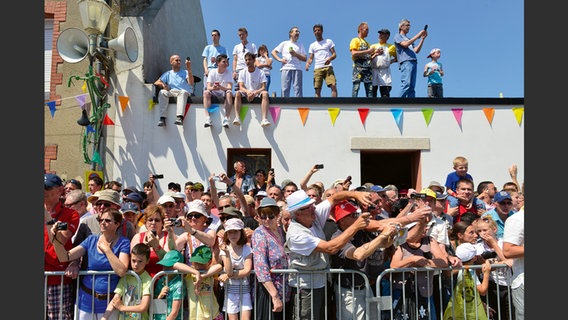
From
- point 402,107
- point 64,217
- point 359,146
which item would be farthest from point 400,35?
point 64,217

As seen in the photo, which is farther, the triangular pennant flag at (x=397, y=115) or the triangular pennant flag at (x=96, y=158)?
the triangular pennant flag at (x=397, y=115)

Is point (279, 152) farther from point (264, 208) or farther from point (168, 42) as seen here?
point (264, 208)

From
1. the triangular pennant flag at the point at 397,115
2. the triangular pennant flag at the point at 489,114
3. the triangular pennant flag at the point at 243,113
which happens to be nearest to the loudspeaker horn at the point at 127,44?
the triangular pennant flag at the point at 243,113

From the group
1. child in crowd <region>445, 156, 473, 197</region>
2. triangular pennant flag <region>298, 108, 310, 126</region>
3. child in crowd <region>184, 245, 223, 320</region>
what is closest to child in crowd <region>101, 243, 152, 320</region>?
child in crowd <region>184, 245, 223, 320</region>

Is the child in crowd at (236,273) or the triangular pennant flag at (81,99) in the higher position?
the triangular pennant flag at (81,99)

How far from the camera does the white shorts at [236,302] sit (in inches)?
175

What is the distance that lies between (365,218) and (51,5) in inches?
384

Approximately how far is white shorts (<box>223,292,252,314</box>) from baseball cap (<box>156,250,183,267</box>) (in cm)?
56

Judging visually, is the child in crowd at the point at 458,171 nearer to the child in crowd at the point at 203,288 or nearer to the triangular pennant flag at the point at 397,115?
the triangular pennant flag at the point at 397,115

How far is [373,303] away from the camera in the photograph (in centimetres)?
437

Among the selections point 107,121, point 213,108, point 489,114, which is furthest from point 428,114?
point 107,121

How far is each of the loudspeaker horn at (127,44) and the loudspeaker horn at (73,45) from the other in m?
0.40

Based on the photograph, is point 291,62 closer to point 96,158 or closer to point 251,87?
point 251,87

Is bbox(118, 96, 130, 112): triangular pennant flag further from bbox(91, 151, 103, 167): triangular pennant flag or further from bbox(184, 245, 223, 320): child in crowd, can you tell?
bbox(184, 245, 223, 320): child in crowd
